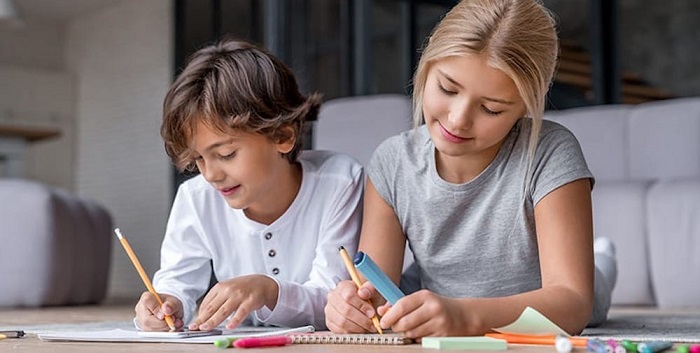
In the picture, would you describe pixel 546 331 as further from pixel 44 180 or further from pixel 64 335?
pixel 44 180

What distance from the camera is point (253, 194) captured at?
4.92ft

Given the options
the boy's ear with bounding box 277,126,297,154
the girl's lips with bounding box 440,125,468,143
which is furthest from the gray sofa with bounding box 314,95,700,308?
the girl's lips with bounding box 440,125,468,143

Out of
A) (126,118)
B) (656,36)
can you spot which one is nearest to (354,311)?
(656,36)

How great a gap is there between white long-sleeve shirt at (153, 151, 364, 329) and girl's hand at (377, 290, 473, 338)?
46 centimetres

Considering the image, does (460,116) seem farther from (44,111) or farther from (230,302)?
(44,111)

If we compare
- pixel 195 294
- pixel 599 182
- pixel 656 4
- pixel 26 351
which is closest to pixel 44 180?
pixel 656 4

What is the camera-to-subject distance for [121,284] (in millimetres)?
6852

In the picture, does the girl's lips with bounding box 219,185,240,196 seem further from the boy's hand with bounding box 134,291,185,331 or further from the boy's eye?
the boy's hand with bounding box 134,291,185,331

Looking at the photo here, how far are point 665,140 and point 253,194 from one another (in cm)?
168

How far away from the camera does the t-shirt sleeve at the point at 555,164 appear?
1.30 meters

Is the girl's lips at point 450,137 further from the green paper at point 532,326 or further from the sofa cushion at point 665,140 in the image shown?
the sofa cushion at point 665,140

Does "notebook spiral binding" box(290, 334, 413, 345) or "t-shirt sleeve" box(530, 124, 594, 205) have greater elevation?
"t-shirt sleeve" box(530, 124, 594, 205)

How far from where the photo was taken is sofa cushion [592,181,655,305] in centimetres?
270

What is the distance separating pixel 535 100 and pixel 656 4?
4.85 metres
